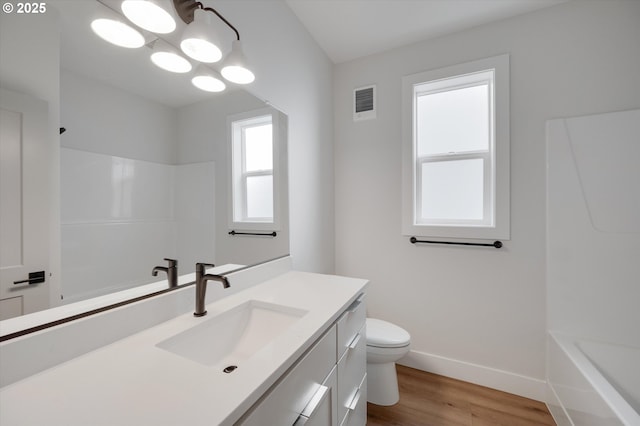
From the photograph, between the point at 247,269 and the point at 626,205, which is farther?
the point at 626,205

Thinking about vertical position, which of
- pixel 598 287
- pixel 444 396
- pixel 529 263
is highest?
pixel 529 263

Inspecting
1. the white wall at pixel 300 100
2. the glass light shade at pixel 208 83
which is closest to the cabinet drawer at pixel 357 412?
the white wall at pixel 300 100

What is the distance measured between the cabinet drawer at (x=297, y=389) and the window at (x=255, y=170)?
74 cm

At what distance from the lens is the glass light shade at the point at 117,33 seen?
2.56ft

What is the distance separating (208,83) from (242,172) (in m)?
0.44

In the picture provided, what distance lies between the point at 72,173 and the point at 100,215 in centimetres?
14

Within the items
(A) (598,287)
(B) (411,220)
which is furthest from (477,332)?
(B) (411,220)

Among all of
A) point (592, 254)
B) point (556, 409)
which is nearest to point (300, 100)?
point (592, 254)

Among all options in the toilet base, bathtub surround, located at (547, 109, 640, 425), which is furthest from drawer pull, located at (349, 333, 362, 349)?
bathtub surround, located at (547, 109, 640, 425)

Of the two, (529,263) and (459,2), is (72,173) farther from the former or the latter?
(529,263)

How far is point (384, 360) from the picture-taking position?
163 cm

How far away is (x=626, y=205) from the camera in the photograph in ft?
4.99

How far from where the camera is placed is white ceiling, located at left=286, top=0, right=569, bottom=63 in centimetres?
168

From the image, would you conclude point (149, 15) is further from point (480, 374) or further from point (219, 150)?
point (480, 374)
